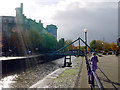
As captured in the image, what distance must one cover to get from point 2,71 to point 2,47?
25376 millimetres

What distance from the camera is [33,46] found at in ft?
162

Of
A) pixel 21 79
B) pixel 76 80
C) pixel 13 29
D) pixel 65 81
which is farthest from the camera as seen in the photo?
pixel 13 29

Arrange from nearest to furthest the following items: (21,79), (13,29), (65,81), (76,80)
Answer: (76,80), (65,81), (21,79), (13,29)

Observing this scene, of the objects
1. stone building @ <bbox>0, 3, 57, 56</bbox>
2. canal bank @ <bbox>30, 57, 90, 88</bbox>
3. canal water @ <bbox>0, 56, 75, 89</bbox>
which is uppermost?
stone building @ <bbox>0, 3, 57, 56</bbox>

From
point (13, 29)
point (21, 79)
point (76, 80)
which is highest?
point (13, 29)

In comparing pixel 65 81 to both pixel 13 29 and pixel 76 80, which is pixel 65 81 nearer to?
pixel 76 80

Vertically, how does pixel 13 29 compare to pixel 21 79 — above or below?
above

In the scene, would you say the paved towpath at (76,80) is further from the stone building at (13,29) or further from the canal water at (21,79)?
the stone building at (13,29)

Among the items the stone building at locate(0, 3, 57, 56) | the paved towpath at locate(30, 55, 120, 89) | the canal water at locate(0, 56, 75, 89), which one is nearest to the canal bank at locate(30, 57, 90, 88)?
the paved towpath at locate(30, 55, 120, 89)

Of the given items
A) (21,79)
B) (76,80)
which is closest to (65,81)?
(76,80)

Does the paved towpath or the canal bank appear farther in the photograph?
the canal bank

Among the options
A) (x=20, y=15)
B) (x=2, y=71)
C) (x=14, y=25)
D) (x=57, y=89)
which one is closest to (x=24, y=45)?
(x=14, y=25)

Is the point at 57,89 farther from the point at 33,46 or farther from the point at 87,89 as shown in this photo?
the point at 33,46

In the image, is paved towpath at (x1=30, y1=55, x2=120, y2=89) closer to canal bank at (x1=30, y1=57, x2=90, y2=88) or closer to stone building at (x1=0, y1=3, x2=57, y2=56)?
canal bank at (x1=30, y1=57, x2=90, y2=88)
